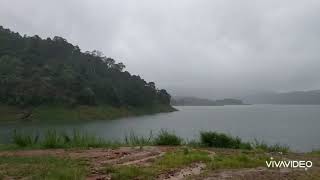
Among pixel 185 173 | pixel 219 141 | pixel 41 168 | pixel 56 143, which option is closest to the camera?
pixel 185 173

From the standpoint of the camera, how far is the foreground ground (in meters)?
7.38

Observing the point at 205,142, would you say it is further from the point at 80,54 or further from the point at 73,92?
the point at 80,54

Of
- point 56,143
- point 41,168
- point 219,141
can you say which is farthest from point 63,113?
point 41,168

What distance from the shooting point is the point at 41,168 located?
8141 millimetres

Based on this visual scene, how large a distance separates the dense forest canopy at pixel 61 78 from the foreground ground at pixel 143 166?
6371 cm

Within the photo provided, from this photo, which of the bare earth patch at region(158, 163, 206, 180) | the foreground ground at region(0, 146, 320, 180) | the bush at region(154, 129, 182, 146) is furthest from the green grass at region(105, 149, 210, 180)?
the bush at region(154, 129, 182, 146)

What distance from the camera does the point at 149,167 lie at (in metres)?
8.16

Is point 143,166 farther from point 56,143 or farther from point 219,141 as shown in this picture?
point 219,141

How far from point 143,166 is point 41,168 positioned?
180 cm

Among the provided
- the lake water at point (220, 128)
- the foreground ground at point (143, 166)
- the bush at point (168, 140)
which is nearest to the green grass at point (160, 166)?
the foreground ground at point (143, 166)

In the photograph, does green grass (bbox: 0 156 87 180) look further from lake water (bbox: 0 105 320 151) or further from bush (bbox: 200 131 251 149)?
lake water (bbox: 0 105 320 151)

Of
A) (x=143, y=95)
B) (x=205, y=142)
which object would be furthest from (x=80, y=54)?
(x=205, y=142)

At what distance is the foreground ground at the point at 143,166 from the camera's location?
24.2 ft

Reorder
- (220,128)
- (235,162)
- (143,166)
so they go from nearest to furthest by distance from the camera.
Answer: (143,166)
(235,162)
(220,128)
